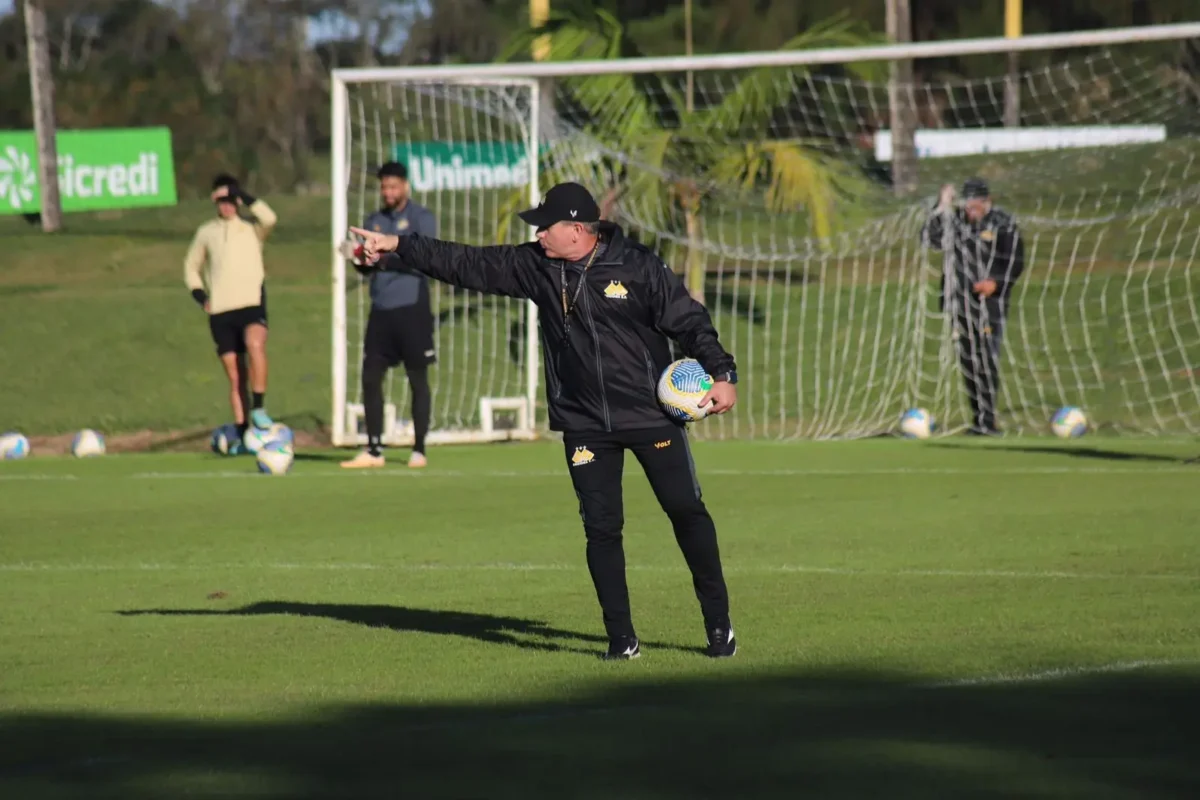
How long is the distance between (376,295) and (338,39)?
60143 millimetres

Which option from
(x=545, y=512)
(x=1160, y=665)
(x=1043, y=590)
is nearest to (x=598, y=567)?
(x=1160, y=665)

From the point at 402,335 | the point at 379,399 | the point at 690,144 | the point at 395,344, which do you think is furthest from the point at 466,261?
the point at 690,144

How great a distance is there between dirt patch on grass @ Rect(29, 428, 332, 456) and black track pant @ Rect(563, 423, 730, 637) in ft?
40.4

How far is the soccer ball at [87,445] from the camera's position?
63.3ft

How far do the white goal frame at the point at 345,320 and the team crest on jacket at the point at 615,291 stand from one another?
33.8ft

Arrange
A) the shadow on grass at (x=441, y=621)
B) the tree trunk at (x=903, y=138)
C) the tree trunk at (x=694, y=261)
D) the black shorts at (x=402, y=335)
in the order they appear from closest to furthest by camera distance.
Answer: the shadow on grass at (x=441, y=621)
the black shorts at (x=402, y=335)
the tree trunk at (x=694, y=261)
the tree trunk at (x=903, y=138)

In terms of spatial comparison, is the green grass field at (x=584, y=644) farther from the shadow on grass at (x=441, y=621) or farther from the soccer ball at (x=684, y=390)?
the soccer ball at (x=684, y=390)

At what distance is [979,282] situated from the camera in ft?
63.9

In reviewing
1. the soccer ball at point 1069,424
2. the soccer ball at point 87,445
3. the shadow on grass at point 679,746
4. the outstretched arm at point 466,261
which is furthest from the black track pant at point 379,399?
the shadow on grass at point 679,746

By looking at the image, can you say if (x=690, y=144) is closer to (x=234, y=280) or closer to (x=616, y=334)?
(x=234, y=280)

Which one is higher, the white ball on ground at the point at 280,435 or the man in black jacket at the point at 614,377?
the man in black jacket at the point at 614,377

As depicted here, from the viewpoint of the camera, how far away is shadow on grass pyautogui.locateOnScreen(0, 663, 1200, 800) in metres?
5.64

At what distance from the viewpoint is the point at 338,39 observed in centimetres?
7531

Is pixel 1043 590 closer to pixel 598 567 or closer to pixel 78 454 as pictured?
pixel 598 567
